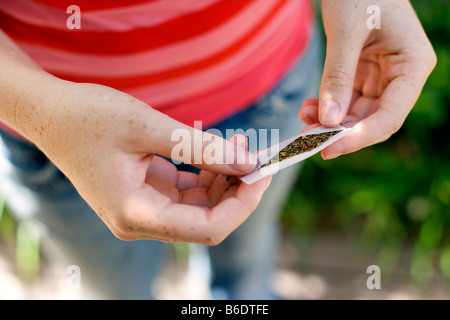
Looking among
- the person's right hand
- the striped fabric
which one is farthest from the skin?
the striped fabric

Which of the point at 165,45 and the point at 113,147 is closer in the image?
the point at 113,147

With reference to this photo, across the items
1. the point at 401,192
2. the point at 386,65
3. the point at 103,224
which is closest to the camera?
the point at 386,65

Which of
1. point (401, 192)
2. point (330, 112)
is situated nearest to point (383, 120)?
point (330, 112)

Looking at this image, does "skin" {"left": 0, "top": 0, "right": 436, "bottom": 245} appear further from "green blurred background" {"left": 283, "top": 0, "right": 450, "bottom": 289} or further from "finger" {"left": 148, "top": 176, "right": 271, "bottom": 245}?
"green blurred background" {"left": 283, "top": 0, "right": 450, "bottom": 289}

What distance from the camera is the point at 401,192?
79.0 inches

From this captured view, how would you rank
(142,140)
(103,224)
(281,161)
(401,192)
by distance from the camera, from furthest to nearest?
(401,192), (103,224), (281,161), (142,140)

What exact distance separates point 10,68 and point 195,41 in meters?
0.40

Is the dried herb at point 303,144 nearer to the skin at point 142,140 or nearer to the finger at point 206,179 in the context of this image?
the skin at point 142,140

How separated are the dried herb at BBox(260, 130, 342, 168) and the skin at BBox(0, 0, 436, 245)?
3 cm

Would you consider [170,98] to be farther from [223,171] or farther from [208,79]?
[223,171]

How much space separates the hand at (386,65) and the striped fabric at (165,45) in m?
0.20

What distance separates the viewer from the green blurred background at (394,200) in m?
1.97

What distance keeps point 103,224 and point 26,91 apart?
0.50 meters

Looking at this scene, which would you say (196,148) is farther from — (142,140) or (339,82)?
(339,82)
